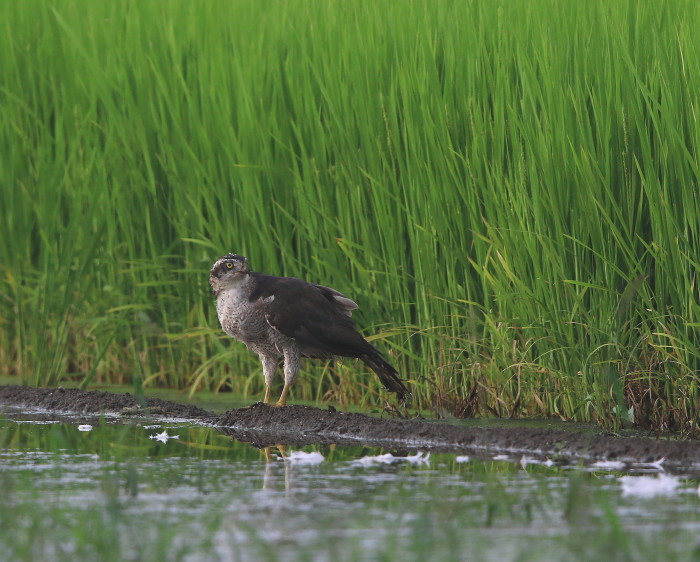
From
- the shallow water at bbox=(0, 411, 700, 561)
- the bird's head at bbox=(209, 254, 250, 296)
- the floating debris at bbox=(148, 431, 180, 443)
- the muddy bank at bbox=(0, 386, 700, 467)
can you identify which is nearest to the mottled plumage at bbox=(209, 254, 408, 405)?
the bird's head at bbox=(209, 254, 250, 296)

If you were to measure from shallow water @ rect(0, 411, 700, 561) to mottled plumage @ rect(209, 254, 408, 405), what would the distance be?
717 mm

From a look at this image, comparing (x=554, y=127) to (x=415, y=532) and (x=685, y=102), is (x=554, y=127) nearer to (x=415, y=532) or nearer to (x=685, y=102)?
(x=685, y=102)

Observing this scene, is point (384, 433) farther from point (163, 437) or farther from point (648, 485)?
point (648, 485)

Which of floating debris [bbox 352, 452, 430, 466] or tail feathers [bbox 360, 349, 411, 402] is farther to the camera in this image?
tail feathers [bbox 360, 349, 411, 402]

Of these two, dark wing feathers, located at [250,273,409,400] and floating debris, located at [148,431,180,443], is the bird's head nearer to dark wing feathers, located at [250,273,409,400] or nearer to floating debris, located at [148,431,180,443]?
dark wing feathers, located at [250,273,409,400]

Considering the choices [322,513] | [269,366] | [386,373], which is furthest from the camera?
[269,366]

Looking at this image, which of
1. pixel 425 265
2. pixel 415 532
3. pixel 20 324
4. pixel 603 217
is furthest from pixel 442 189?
pixel 415 532

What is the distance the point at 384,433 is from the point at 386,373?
547mm

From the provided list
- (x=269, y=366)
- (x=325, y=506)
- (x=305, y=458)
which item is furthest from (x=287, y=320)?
(x=325, y=506)

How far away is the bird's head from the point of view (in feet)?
21.9

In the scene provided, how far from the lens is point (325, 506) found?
4.62 meters

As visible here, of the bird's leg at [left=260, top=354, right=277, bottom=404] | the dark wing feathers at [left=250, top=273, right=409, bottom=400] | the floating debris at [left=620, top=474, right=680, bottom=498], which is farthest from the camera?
the bird's leg at [left=260, top=354, right=277, bottom=404]

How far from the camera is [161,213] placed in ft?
27.0

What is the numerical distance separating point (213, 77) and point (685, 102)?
2796 millimetres
